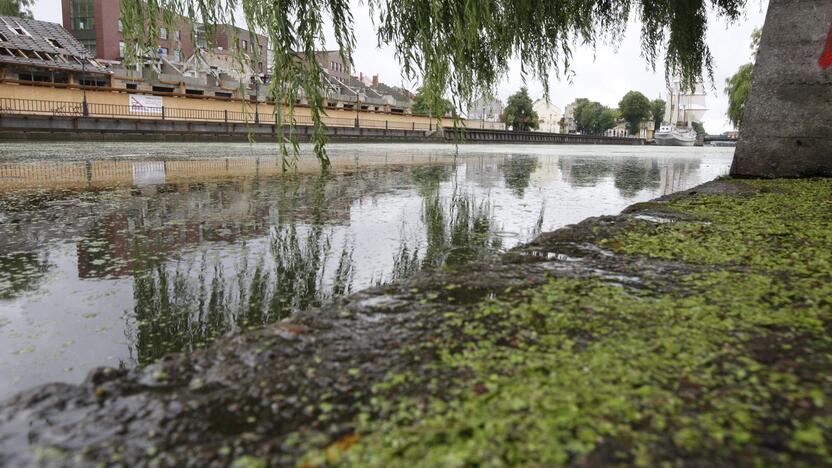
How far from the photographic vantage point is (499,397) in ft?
4.49

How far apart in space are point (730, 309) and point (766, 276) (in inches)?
24.4

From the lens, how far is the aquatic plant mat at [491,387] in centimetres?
117

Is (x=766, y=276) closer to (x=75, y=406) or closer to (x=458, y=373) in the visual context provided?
(x=458, y=373)

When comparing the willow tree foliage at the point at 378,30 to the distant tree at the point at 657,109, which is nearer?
the willow tree foliage at the point at 378,30

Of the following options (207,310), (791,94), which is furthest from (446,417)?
(791,94)

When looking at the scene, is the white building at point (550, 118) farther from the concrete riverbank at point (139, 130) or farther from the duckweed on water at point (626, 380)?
the duckweed on water at point (626, 380)

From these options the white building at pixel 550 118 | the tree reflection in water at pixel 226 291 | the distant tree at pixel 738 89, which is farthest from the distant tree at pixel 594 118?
the tree reflection in water at pixel 226 291

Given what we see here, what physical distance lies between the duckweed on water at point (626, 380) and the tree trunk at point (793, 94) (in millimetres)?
5298

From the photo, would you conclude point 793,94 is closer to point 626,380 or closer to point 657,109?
point 626,380

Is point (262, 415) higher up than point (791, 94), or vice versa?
point (791, 94)

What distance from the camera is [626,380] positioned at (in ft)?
4.74

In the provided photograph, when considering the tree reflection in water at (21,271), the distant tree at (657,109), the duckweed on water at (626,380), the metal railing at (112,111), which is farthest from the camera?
the distant tree at (657,109)

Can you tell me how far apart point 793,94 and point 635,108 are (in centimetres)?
11650

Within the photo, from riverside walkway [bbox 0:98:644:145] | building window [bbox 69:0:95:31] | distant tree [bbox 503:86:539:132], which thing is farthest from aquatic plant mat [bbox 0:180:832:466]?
distant tree [bbox 503:86:539:132]
